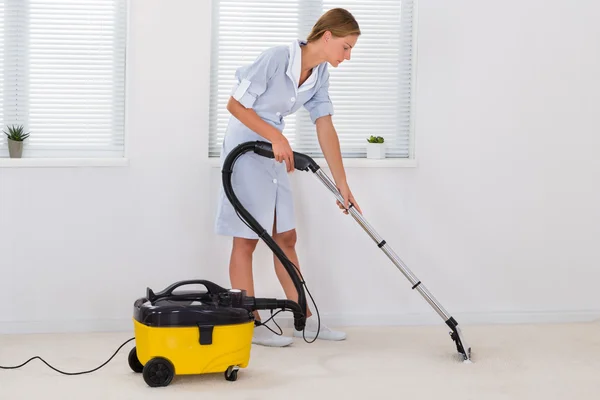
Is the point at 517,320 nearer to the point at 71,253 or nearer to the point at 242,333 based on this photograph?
the point at 242,333

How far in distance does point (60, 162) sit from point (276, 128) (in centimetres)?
89

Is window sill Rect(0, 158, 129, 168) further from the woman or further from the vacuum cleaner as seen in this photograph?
the vacuum cleaner

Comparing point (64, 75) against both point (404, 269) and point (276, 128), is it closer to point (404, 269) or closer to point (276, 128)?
point (276, 128)

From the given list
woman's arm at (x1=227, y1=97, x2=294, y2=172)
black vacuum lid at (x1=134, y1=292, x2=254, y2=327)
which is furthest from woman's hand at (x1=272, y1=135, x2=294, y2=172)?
black vacuum lid at (x1=134, y1=292, x2=254, y2=327)

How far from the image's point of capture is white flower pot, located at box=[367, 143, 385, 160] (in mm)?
3373

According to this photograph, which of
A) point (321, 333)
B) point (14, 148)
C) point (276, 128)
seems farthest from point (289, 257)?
point (14, 148)

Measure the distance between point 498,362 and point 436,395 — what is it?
50 cm

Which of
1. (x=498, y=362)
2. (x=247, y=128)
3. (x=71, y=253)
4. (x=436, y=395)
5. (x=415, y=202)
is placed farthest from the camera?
(x=415, y=202)

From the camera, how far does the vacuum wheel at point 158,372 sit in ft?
7.55

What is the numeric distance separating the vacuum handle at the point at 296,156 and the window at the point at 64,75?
0.86m

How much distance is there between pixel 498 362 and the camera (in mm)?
2750

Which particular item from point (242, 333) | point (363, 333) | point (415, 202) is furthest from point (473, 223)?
point (242, 333)

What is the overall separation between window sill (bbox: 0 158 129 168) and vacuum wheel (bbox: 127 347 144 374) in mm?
936

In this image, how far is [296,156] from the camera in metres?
2.65
